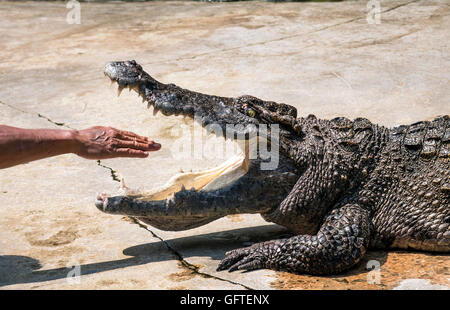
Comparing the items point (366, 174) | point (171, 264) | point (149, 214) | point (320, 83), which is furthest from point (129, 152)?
point (320, 83)

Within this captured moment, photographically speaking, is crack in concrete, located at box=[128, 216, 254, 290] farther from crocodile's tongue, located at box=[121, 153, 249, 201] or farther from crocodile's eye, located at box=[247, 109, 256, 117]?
crocodile's eye, located at box=[247, 109, 256, 117]

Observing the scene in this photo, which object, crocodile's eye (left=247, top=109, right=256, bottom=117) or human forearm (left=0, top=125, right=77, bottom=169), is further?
crocodile's eye (left=247, top=109, right=256, bottom=117)

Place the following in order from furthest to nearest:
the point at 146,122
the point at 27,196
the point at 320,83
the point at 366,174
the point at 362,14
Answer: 1. the point at 362,14
2. the point at 320,83
3. the point at 146,122
4. the point at 27,196
5. the point at 366,174

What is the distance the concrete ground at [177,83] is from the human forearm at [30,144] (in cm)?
68

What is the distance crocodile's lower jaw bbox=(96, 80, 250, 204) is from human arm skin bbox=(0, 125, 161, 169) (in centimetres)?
25

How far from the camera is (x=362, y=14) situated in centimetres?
1056

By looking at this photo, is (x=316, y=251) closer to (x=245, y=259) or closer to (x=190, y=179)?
(x=245, y=259)

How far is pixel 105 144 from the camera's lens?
409 centimetres

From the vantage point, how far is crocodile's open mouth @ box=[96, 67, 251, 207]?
13.8ft

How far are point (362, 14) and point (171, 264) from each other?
7372 mm

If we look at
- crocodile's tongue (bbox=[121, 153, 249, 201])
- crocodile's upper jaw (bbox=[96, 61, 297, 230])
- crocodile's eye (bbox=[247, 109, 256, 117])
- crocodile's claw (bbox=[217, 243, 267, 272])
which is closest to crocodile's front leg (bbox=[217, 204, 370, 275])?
crocodile's claw (bbox=[217, 243, 267, 272])

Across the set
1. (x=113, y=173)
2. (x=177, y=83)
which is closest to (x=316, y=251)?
(x=113, y=173)

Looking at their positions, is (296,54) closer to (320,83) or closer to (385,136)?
(320,83)

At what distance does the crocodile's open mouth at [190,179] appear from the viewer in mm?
A: 4219
